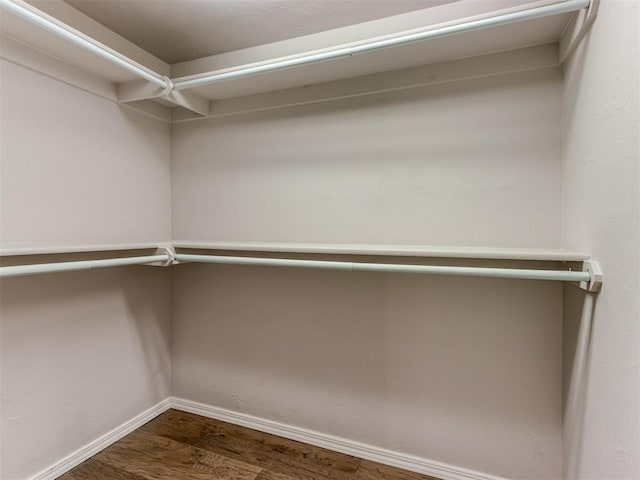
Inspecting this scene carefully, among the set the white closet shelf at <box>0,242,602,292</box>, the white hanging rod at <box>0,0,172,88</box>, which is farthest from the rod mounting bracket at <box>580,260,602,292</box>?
the white hanging rod at <box>0,0,172,88</box>

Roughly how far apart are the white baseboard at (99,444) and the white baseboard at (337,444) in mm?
138

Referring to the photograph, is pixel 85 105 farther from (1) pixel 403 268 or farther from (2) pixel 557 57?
(2) pixel 557 57

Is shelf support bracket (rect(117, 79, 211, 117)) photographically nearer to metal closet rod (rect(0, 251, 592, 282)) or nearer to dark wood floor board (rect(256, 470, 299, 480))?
metal closet rod (rect(0, 251, 592, 282))

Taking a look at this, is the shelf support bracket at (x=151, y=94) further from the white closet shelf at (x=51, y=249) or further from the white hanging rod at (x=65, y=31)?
the white closet shelf at (x=51, y=249)

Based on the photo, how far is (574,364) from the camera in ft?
4.01

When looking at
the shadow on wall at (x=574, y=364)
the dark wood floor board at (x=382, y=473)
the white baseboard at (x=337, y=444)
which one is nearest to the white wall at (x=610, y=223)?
the shadow on wall at (x=574, y=364)

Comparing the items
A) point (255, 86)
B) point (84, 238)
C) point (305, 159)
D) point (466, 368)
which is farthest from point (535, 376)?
point (84, 238)

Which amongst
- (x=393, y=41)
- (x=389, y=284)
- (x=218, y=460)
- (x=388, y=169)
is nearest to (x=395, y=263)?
(x=389, y=284)

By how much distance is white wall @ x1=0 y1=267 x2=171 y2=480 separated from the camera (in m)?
1.36

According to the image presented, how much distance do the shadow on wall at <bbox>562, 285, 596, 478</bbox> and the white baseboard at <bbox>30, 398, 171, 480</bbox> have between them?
212 centimetres

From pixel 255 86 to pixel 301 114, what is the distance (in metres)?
0.28

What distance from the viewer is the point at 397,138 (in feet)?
5.18

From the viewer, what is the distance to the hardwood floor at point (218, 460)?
5.04 feet

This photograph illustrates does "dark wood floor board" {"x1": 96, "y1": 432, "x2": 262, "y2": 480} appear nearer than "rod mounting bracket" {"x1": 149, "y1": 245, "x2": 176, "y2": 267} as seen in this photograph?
Yes
